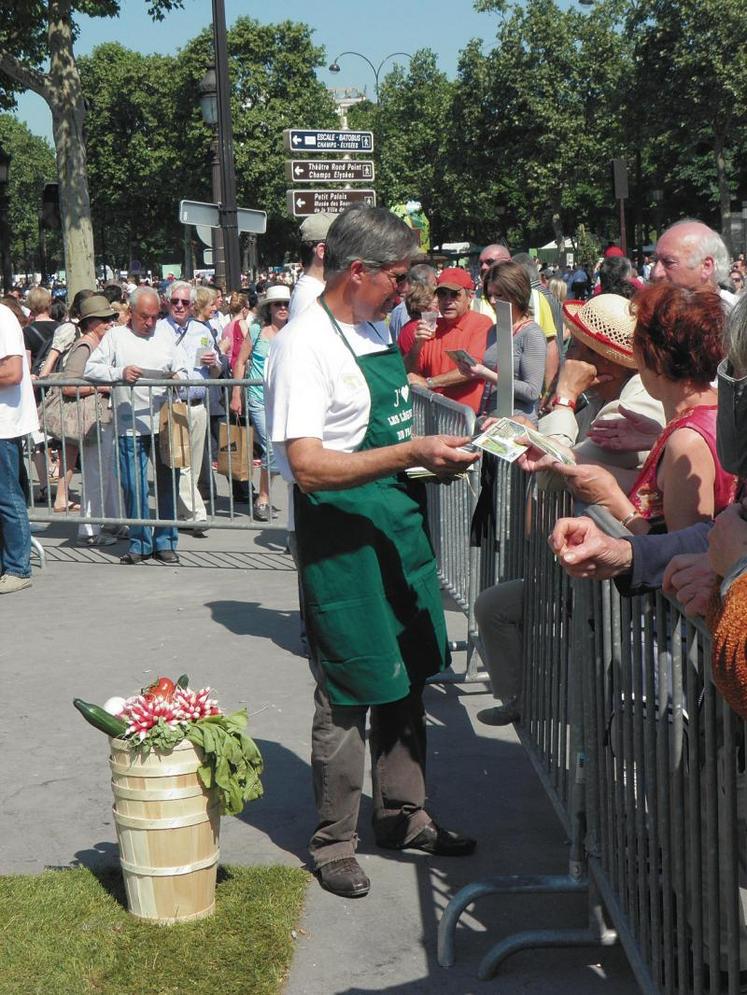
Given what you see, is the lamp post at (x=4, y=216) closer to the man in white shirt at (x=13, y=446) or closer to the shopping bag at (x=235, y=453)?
the shopping bag at (x=235, y=453)

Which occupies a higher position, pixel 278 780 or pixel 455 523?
pixel 455 523

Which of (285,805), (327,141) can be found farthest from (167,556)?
(327,141)

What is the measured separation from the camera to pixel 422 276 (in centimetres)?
881

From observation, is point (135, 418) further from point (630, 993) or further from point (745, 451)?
point (745, 451)

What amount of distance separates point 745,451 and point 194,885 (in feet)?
7.89

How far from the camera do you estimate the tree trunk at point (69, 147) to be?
20.0 m

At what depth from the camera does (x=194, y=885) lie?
13.0ft

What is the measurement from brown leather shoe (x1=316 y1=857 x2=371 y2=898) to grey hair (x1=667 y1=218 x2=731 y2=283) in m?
2.81

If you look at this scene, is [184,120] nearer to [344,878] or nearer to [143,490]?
[143,490]

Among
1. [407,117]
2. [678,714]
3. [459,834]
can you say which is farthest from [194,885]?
[407,117]

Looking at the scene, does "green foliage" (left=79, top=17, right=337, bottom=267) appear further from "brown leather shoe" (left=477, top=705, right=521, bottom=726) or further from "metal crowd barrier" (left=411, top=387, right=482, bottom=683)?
"brown leather shoe" (left=477, top=705, right=521, bottom=726)

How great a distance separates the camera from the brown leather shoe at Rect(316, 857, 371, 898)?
4.14 meters

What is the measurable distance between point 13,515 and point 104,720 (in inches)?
185

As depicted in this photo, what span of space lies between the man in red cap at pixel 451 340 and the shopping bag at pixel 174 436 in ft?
6.30
